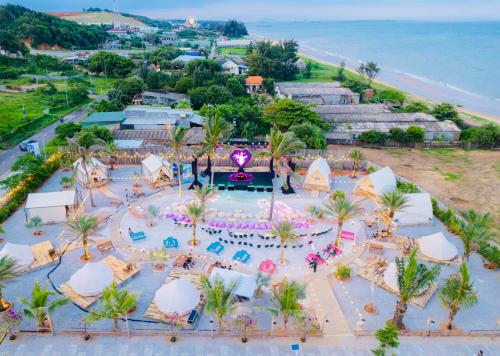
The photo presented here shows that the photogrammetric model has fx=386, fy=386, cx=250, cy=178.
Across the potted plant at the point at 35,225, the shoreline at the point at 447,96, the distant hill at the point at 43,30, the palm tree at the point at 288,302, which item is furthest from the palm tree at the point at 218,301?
the distant hill at the point at 43,30

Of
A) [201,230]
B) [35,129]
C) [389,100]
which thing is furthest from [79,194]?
[389,100]

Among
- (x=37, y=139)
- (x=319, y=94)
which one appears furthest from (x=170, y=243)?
(x=319, y=94)

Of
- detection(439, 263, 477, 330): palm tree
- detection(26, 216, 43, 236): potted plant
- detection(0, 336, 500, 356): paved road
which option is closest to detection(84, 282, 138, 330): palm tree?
detection(0, 336, 500, 356): paved road

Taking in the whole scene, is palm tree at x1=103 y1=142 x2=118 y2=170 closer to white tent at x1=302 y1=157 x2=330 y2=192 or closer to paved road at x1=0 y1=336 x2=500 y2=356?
white tent at x1=302 y1=157 x2=330 y2=192

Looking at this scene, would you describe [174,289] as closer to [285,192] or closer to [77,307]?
[77,307]

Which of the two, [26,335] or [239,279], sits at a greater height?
[239,279]

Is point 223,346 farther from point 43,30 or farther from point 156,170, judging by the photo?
point 43,30
